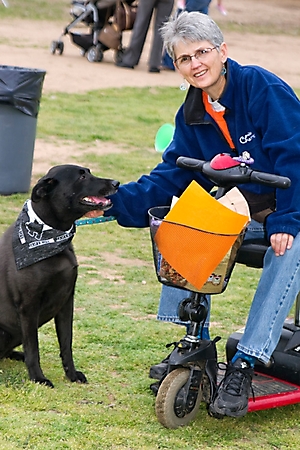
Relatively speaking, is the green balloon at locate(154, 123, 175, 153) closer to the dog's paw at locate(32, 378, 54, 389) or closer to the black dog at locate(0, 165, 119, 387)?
the black dog at locate(0, 165, 119, 387)

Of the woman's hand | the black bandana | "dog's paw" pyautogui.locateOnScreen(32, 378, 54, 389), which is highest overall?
the woman's hand

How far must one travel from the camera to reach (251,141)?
3.68 meters

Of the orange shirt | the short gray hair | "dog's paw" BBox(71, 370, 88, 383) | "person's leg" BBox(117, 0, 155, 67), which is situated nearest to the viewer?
the short gray hair

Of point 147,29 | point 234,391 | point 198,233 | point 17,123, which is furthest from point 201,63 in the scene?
point 147,29

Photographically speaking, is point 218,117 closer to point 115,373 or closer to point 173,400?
point 173,400

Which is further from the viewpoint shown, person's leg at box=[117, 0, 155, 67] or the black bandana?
person's leg at box=[117, 0, 155, 67]

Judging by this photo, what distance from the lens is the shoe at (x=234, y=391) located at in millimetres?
3459

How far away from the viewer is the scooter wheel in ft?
11.3

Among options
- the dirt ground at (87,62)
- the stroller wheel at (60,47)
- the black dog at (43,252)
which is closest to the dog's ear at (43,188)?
the black dog at (43,252)

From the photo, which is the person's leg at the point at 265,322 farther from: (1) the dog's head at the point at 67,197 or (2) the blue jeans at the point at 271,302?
(1) the dog's head at the point at 67,197

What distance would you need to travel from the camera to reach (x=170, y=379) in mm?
3457

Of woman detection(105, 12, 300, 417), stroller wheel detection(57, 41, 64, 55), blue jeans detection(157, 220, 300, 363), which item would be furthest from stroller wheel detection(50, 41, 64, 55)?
blue jeans detection(157, 220, 300, 363)

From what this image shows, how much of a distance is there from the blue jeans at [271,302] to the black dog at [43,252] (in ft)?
2.66

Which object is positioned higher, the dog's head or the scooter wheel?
the dog's head
